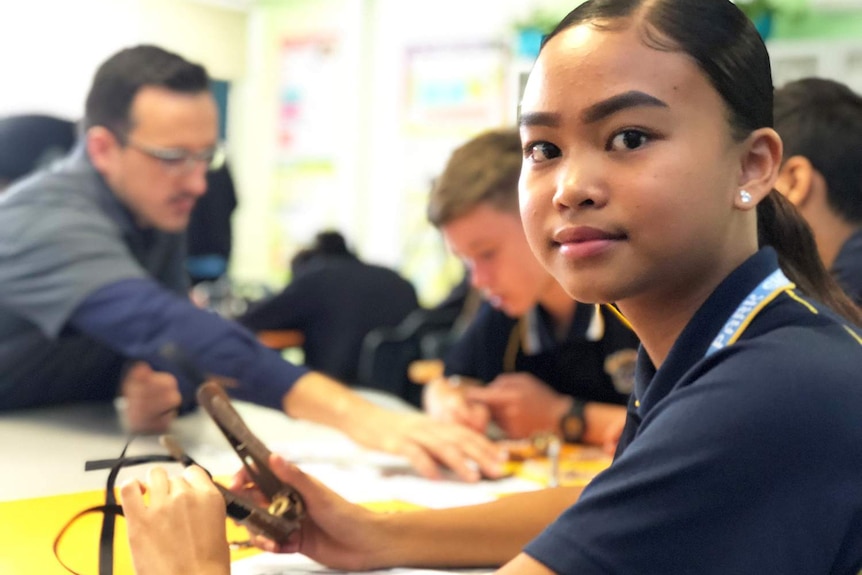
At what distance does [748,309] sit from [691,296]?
6cm

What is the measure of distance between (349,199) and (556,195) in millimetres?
3633

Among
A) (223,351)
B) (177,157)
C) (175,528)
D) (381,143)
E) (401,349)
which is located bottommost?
(401,349)

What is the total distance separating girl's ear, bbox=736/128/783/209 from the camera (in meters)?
0.63

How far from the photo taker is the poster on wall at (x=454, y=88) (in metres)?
3.98

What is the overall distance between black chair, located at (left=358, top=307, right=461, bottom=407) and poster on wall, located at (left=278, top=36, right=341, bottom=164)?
3.33 feet

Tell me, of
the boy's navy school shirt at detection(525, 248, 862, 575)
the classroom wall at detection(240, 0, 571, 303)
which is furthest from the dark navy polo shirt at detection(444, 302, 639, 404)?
the classroom wall at detection(240, 0, 571, 303)

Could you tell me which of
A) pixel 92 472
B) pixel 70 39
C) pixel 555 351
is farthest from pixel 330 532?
pixel 70 39

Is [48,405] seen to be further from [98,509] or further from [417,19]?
[417,19]

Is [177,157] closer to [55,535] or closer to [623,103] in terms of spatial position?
[55,535]

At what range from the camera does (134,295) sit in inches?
52.2

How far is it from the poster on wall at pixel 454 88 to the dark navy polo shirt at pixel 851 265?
9.03 ft

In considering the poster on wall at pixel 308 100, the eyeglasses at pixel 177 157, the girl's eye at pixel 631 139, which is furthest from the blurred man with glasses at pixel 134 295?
the poster on wall at pixel 308 100

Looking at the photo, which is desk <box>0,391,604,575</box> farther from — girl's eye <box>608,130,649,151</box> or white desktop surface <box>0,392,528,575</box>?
girl's eye <box>608,130,649,151</box>

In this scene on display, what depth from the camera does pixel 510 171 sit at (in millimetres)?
1581
